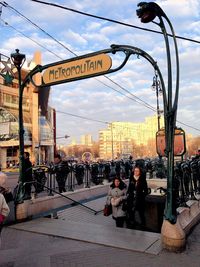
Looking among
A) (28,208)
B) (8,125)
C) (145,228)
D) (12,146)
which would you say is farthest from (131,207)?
(12,146)

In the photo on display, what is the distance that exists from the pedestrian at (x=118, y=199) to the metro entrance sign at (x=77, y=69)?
2633mm

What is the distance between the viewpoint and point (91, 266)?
15.4 ft

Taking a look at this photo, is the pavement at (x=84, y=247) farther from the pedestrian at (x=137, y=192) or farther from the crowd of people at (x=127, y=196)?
the pedestrian at (x=137, y=192)

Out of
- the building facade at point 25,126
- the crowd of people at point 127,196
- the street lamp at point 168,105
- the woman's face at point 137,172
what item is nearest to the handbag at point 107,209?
the crowd of people at point 127,196

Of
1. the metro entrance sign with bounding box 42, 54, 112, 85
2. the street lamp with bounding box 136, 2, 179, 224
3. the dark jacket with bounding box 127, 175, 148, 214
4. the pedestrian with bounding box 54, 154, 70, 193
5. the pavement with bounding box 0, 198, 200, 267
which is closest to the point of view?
the pavement with bounding box 0, 198, 200, 267

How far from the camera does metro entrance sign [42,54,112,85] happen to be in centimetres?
683

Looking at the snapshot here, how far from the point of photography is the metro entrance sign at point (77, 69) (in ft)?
22.4

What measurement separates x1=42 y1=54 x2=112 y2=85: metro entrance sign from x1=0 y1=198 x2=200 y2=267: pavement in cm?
351

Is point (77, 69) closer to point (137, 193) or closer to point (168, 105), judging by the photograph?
point (168, 105)

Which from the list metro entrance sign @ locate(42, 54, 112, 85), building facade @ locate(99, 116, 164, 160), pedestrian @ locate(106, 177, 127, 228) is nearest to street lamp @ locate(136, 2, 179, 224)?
metro entrance sign @ locate(42, 54, 112, 85)

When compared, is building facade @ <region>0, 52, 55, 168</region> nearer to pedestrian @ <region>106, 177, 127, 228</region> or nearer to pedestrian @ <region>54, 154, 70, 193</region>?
pedestrian @ <region>54, 154, 70, 193</region>

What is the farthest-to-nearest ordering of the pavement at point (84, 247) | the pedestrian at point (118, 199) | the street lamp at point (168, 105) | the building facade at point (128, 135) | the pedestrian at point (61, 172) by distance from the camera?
the building facade at point (128, 135)
the pedestrian at point (61, 172)
the pedestrian at point (118, 199)
the street lamp at point (168, 105)
the pavement at point (84, 247)

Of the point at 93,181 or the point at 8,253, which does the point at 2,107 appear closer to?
the point at 93,181

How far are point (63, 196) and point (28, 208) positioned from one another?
222 cm
